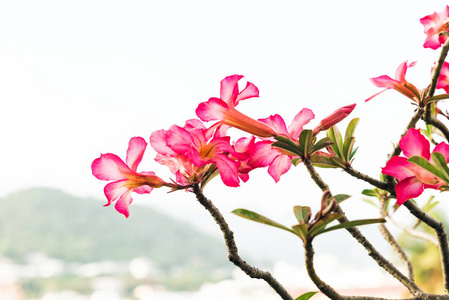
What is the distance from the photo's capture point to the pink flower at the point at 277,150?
0.55 m

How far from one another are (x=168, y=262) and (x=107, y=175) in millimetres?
32052

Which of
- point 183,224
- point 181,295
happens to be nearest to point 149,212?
point 183,224

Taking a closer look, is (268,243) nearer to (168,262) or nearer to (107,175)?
(168,262)

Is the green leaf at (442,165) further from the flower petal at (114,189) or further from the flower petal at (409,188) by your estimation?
the flower petal at (114,189)

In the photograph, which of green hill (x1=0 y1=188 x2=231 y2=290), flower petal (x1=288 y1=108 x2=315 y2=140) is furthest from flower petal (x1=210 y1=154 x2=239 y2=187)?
green hill (x1=0 y1=188 x2=231 y2=290)

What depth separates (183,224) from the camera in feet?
117

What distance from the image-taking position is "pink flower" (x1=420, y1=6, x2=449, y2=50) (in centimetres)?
75

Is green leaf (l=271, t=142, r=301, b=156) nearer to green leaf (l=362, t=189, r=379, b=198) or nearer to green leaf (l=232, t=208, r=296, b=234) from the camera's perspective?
green leaf (l=232, t=208, r=296, b=234)

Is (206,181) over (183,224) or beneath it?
beneath

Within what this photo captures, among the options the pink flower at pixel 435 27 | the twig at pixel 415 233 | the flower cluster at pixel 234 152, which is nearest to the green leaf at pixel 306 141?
the flower cluster at pixel 234 152

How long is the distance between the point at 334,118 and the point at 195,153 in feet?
0.57

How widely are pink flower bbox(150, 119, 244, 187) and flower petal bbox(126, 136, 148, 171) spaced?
21 mm

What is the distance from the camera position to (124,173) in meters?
0.55

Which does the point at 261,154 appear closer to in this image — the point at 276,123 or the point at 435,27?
the point at 276,123
